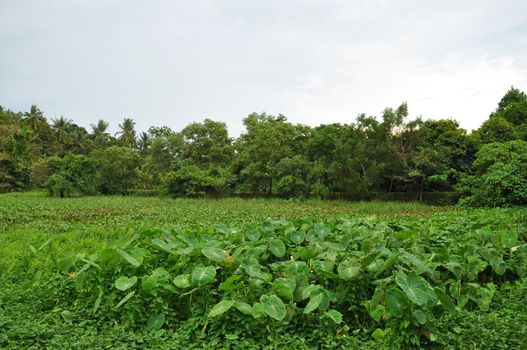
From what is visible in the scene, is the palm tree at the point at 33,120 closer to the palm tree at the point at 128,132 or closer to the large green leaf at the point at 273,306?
the palm tree at the point at 128,132

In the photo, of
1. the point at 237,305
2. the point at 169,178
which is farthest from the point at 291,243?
the point at 169,178

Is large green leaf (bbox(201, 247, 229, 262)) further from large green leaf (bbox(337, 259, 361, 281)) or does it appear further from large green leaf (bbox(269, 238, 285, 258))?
large green leaf (bbox(337, 259, 361, 281))

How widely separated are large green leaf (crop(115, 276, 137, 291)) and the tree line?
14.9 metres

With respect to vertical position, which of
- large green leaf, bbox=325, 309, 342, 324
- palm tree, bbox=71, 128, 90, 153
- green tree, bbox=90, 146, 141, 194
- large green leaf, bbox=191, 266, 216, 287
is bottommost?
large green leaf, bbox=325, 309, 342, 324

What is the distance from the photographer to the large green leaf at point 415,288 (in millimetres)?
2762

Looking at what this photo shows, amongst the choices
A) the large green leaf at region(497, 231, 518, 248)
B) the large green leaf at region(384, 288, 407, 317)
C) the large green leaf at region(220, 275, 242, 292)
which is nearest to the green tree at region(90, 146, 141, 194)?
the large green leaf at region(220, 275, 242, 292)

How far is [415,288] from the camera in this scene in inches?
112

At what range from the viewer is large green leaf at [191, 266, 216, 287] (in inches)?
127

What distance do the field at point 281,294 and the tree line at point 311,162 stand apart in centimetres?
1278

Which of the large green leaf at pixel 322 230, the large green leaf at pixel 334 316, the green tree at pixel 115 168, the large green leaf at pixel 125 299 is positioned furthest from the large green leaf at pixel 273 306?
the green tree at pixel 115 168

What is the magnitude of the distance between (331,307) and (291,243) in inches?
40.5

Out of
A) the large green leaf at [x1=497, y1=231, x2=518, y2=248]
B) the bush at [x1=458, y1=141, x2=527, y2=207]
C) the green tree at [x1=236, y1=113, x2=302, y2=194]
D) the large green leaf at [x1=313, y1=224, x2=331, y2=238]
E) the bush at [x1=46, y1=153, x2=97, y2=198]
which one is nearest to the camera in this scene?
the large green leaf at [x1=497, y1=231, x2=518, y2=248]

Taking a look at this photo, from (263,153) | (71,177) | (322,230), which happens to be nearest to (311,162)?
(263,153)

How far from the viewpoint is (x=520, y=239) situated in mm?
5098
